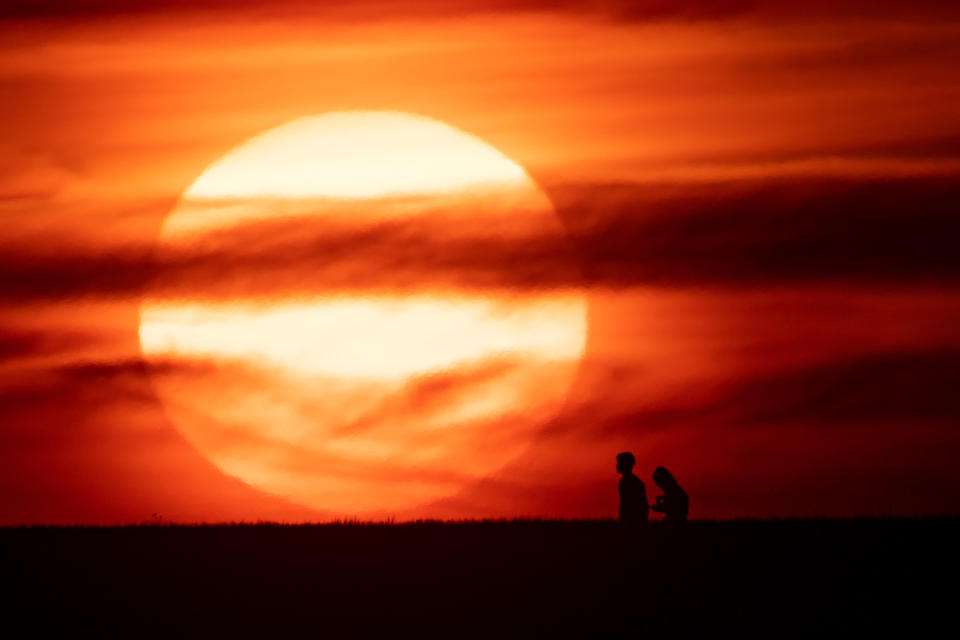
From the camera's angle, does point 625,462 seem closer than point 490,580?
No

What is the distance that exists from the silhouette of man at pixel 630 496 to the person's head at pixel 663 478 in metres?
0.89

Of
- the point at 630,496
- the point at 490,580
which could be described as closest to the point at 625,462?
the point at 630,496

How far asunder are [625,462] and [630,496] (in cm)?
53

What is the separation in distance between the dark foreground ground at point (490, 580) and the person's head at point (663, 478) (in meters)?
0.73

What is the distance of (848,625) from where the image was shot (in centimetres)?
1944

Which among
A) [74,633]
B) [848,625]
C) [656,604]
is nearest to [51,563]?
[74,633]

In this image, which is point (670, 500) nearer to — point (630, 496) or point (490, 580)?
point (630, 496)

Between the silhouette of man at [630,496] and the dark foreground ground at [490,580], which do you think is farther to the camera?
the silhouette of man at [630,496]

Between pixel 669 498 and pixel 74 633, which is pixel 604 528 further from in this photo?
pixel 74 633

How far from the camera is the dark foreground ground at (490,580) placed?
19.9 meters

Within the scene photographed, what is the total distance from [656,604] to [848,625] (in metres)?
2.41

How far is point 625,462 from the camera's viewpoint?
2550 centimetres

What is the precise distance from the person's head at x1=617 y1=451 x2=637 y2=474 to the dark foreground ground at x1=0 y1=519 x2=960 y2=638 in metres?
1.01

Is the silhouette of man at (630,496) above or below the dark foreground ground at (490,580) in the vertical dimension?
above
